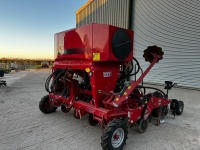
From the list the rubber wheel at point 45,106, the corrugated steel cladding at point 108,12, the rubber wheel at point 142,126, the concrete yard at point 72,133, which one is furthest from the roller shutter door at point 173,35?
the rubber wheel at point 45,106

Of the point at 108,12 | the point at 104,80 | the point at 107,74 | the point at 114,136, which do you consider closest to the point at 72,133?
the point at 114,136

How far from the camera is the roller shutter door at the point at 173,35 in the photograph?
8141 mm

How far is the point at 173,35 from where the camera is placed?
8891 mm

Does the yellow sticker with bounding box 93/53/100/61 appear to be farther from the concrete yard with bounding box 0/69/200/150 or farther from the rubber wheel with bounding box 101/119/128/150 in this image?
the concrete yard with bounding box 0/69/200/150

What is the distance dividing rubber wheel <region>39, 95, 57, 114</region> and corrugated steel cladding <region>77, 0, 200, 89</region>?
6500mm

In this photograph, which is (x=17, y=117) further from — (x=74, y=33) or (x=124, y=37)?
(x=124, y=37)

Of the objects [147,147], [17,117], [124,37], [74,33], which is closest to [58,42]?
[74,33]

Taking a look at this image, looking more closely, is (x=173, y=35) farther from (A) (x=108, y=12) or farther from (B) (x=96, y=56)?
(B) (x=96, y=56)

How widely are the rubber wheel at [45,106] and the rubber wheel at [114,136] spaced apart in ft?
7.32

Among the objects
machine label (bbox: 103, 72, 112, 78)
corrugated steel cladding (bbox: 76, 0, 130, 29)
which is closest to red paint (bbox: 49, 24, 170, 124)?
machine label (bbox: 103, 72, 112, 78)

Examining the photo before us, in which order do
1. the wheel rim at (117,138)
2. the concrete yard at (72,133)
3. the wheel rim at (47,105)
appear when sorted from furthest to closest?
1. the wheel rim at (47,105)
2. the concrete yard at (72,133)
3. the wheel rim at (117,138)

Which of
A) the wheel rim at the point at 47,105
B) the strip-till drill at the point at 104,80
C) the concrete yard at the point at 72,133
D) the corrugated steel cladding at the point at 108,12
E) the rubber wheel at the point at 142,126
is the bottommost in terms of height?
the concrete yard at the point at 72,133

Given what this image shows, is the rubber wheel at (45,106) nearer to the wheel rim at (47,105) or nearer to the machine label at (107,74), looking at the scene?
the wheel rim at (47,105)

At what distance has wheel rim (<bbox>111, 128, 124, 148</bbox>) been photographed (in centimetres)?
275
